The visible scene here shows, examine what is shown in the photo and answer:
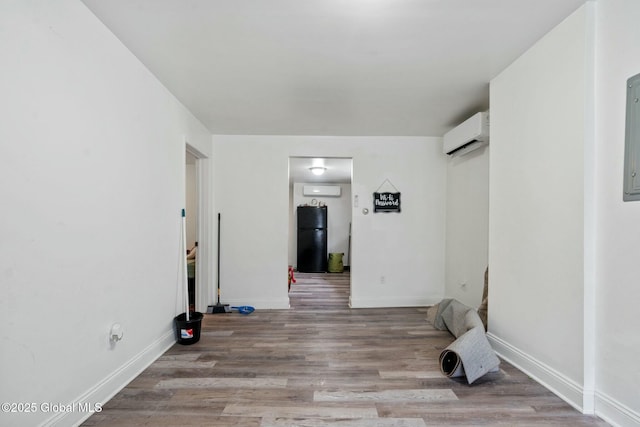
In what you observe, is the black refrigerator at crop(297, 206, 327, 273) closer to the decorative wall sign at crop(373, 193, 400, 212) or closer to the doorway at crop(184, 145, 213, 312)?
the decorative wall sign at crop(373, 193, 400, 212)

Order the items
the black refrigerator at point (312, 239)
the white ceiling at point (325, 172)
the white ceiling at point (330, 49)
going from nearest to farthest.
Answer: the white ceiling at point (330, 49), the white ceiling at point (325, 172), the black refrigerator at point (312, 239)

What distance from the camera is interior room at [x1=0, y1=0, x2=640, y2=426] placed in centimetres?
134

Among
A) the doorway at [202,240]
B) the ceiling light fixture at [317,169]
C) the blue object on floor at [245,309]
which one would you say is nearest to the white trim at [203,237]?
the doorway at [202,240]

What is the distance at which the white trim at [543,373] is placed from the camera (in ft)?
5.62

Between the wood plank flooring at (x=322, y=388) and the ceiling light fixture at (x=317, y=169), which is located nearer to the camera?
the wood plank flooring at (x=322, y=388)

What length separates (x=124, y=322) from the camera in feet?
6.44

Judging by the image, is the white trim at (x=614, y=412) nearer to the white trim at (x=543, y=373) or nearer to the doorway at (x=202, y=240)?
the white trim at (x=543, y=373)

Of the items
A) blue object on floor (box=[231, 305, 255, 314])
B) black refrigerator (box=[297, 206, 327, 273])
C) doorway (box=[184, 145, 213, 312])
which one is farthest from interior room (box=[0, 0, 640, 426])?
black refrigerator (box=[297, 206, 327, 273])

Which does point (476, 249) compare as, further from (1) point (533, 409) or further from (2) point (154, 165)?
(2) point (154, 165)

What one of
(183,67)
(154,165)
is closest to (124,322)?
(154,165)

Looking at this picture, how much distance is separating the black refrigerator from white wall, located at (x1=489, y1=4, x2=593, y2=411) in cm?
496

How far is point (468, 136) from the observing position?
304 centimetres

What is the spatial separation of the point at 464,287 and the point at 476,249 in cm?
54

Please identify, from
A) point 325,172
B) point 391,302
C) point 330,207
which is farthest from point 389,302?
point 330,207
